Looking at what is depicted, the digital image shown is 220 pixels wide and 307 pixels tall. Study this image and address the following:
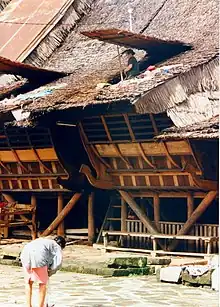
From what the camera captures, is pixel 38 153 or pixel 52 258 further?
pixel 38 153

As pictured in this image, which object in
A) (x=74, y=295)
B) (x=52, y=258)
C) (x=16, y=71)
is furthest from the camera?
(x=16, y=71)

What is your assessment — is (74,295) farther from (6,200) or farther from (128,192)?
(6,200)

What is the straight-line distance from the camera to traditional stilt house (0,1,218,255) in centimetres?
1324

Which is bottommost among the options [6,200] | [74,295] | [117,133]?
[74,295]

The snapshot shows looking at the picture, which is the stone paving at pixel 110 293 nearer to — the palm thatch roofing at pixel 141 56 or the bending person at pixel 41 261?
the bending person at pixel 41 261


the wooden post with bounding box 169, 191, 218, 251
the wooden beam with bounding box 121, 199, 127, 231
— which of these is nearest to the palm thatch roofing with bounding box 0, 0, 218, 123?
the wooden post with bounding box 169, 191, 218, 251

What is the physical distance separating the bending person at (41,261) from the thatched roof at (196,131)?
15.0ft

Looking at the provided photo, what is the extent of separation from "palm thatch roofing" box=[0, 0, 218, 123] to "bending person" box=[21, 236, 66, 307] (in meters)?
5.04

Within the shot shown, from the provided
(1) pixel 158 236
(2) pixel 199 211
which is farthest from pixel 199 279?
(1) pixel 158 236

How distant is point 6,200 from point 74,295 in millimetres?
8901

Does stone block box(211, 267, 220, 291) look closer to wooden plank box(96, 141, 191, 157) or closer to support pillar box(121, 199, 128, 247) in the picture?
wooden plank box(96, 141, 191, 157)

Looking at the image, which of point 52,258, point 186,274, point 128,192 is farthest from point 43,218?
point 52,258

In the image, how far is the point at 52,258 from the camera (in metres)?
8.09

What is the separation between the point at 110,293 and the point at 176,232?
4.95 meters
